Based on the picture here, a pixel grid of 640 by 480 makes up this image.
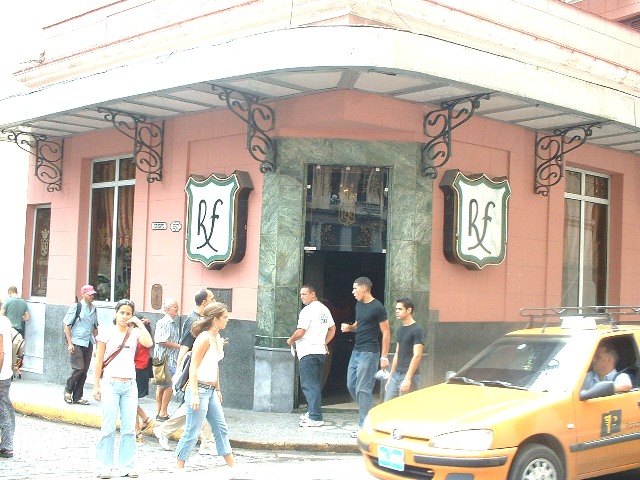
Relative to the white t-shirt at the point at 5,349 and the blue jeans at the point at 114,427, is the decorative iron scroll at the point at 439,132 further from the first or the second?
the white t-shirt at the point at 5,349

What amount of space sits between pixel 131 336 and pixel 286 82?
4003 mm

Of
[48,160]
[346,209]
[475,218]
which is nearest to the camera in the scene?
[346,209]

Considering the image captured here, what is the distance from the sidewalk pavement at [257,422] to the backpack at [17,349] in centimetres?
85

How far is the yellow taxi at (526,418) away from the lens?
6.36m

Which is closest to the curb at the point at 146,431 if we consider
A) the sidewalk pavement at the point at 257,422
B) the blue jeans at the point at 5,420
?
the sidewalk pavement at the point at 257,422

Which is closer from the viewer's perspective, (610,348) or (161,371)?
(610,348)

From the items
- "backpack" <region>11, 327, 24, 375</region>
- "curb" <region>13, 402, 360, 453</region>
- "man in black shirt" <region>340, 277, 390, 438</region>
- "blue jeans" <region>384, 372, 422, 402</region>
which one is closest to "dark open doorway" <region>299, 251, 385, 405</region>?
"man in black shirt" <region>340, 277, 390, 438</region>

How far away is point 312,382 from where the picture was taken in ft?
34.1

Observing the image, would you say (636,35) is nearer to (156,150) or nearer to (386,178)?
(386,178)

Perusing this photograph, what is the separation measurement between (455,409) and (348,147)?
5.38 m

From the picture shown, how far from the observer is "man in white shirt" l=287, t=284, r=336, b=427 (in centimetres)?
1035

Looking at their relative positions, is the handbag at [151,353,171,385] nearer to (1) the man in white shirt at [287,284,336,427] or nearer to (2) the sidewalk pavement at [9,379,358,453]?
(2) the sidewalk pavement at [9,379,358,453]

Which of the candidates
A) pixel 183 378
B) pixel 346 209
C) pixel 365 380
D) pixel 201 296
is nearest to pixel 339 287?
pixel 346 209

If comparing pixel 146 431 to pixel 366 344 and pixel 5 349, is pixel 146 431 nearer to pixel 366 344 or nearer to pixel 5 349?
pixel 5 349
